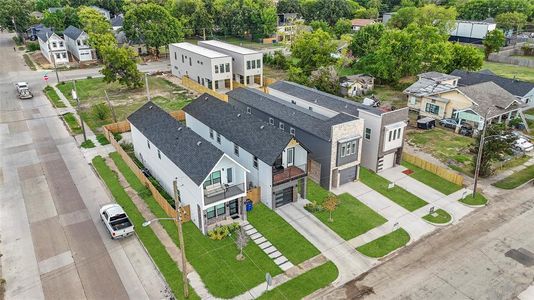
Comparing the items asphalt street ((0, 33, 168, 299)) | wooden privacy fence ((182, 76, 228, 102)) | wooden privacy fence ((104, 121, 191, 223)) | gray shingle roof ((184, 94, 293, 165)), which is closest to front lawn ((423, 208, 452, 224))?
gray shingle roof ((184, 94, 293, 165))

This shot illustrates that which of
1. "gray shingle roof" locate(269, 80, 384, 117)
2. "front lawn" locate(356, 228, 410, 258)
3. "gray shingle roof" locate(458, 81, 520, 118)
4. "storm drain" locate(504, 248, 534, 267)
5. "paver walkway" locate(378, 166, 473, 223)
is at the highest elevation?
"gray shingle roof" locate(269, 80, 384, 117)

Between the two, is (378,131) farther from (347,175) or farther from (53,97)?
(53,97)

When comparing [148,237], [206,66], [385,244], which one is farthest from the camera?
[206,66]

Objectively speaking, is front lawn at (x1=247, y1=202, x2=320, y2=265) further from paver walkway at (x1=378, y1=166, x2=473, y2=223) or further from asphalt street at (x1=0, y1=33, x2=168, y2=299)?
paver walkway at (x1=378, y1=166, x2=473, y2=223)

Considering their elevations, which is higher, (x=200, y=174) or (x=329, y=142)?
(x=329, y=142)

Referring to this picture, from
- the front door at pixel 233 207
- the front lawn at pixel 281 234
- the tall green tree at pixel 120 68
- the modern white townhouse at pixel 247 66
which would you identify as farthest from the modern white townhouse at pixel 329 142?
the tall green tree at pixel 120 68

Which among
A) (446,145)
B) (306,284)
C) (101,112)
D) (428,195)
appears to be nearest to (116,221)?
(306,284)

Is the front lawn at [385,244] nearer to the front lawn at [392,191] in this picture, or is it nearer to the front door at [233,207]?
the front lawn at [392,191]
